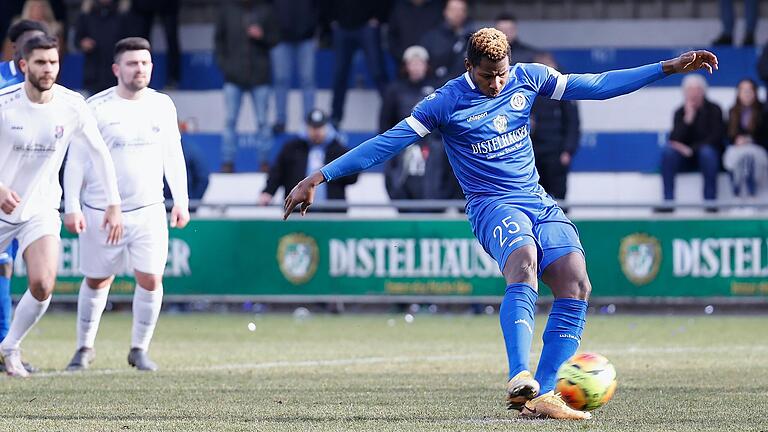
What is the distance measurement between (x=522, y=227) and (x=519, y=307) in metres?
0.45

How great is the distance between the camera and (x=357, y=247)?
17.7m

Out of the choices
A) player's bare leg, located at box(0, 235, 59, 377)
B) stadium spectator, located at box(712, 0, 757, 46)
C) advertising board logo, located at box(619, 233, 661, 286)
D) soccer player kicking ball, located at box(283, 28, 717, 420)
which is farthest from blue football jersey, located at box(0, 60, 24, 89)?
stadium spectator, located at box(712, 0, 757, 46)

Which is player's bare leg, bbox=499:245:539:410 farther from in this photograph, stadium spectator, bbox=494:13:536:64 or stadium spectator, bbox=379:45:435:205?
stadium spectator, bbox=379:45:435:205

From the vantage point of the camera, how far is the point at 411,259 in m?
17.6

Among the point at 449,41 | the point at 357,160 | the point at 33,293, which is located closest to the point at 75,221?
the point at 33,293

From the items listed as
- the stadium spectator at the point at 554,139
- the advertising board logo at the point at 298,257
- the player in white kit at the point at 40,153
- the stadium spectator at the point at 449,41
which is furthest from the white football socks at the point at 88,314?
the stadium spectator at the point at 449,41

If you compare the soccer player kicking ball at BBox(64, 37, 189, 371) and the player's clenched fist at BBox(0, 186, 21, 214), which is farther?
the soccer player kicking ball at BBox(64, 37, 189, 371)

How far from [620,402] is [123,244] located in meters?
4.23

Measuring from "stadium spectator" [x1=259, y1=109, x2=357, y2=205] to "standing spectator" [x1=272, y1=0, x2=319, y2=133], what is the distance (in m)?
2.63

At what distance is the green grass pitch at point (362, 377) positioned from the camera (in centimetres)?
839

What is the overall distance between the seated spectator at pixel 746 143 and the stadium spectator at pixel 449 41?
325 cm

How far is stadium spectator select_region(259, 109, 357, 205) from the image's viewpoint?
18078mm

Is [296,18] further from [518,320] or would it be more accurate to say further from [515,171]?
[518,320]

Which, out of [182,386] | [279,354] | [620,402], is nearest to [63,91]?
[182,386]
